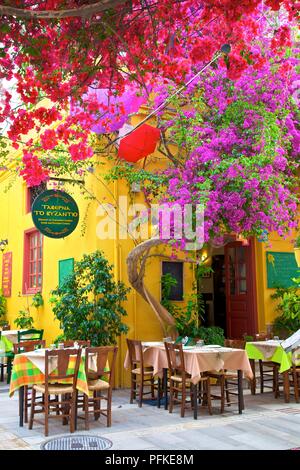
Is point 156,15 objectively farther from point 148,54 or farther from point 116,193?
point 116,193

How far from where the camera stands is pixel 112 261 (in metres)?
9.38

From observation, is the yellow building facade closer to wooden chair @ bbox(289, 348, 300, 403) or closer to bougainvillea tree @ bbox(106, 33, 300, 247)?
bougainvillea tree @ bbox(106, 33, 300, 247)

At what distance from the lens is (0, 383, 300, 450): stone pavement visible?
217 inches

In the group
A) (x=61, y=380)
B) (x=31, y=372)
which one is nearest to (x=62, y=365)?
(x=61, y=380)

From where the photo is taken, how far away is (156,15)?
201 inches

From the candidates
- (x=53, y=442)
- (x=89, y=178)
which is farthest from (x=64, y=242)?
(x=53, y=442)

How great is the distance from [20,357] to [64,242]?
13.4 ft

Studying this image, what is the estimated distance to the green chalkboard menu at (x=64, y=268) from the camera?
9953 millimetres

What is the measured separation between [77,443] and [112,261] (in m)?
4.17

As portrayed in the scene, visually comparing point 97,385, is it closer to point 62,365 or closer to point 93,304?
point 62,365

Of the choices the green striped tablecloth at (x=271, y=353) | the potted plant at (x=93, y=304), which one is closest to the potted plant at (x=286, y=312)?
the green striped tablecloth at (x=271, y=353)

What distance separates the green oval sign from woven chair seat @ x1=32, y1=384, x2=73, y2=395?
2.84 meters

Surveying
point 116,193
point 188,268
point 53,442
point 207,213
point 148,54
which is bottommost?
point 53,442

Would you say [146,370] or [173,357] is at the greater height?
[173,357]
